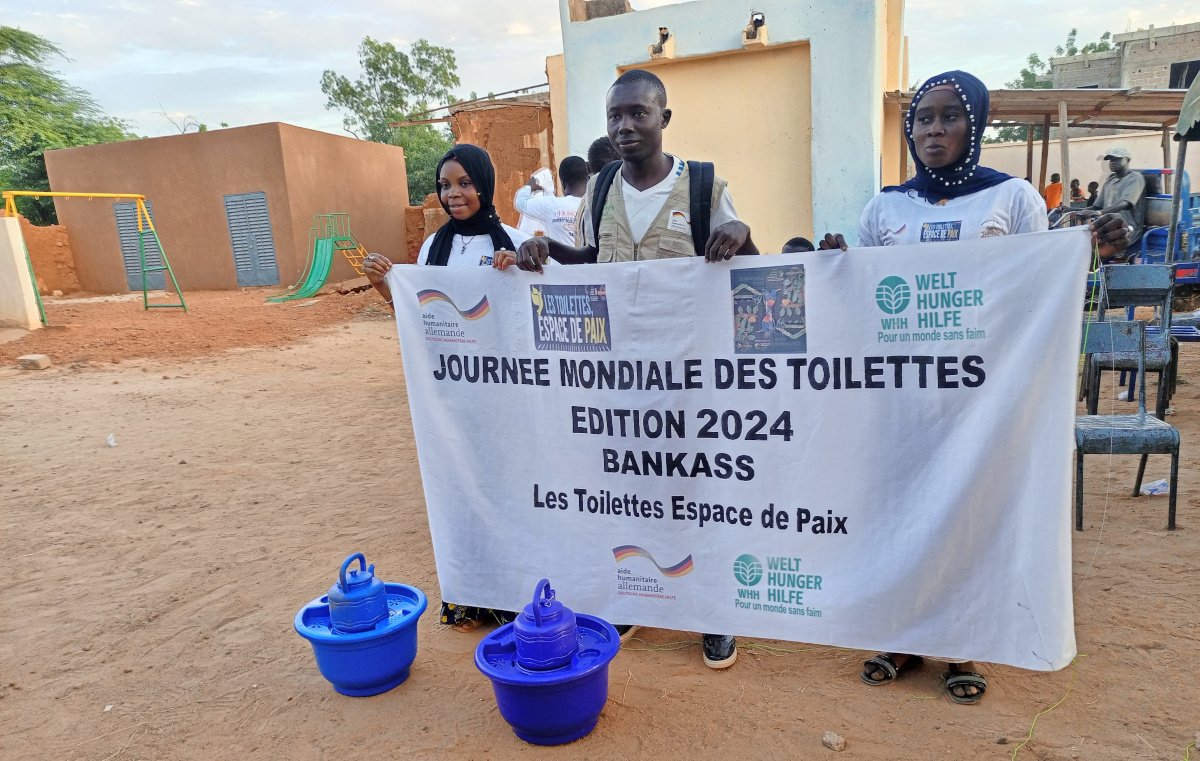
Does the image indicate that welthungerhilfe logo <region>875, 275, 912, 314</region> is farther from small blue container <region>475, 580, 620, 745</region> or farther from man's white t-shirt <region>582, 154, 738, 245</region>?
small blue container <region>475, 580, 620, 745</region>

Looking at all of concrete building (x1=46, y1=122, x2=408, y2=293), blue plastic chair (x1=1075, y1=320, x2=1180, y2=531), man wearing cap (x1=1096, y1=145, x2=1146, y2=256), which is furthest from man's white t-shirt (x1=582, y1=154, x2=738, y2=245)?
concrete building (x1=46, y1=122, x2=408, y2=293)

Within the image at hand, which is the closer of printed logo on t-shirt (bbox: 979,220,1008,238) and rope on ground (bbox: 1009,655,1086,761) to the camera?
rope on ground (bbox: 1009,655,1086,761)

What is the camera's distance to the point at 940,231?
2467 millimetres

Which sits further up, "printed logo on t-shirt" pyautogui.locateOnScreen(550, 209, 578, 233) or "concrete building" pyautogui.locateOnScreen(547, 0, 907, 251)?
"concrete building" pyautogui.locateOnScreen(547, 0, 907, 251)

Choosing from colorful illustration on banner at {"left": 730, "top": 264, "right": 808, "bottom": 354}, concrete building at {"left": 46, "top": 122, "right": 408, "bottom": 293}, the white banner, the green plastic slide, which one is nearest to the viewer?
the white banner

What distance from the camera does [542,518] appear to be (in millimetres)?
2678

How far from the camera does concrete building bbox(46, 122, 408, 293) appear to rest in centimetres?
1775

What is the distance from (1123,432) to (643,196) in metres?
2.54

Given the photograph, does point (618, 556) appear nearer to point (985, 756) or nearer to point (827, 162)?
point (985, 756)

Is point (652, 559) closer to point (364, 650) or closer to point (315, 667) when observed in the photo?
point (364, 650)

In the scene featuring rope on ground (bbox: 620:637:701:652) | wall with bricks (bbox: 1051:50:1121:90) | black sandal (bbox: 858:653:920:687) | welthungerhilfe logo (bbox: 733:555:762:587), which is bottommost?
rope on ground (bbox: 620:637:701:652)

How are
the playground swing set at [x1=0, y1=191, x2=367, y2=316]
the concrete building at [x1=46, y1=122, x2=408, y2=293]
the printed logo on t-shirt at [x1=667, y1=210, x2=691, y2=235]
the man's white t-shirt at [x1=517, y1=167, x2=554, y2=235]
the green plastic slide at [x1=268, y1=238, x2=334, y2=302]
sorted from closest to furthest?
the printed logo on t-shirt at [x1=667, y1=210, x2=691, y2=235] → the man's white t-shirt at [x1=517, y1=167, x2=554, y2=235] → the playground swing set at [x1=0, y1=191, x2=367, y2=316] → the green plastic slide at [x1=268, y1=238, x2=334, y2=302] → the concrete building at [x1=46, y1=122, x2=408, y2=293]

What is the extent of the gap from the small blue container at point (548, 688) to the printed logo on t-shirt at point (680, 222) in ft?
4.08

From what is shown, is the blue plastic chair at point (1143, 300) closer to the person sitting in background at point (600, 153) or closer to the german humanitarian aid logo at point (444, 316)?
the german humanitarian aid logo at point (444, 316)
